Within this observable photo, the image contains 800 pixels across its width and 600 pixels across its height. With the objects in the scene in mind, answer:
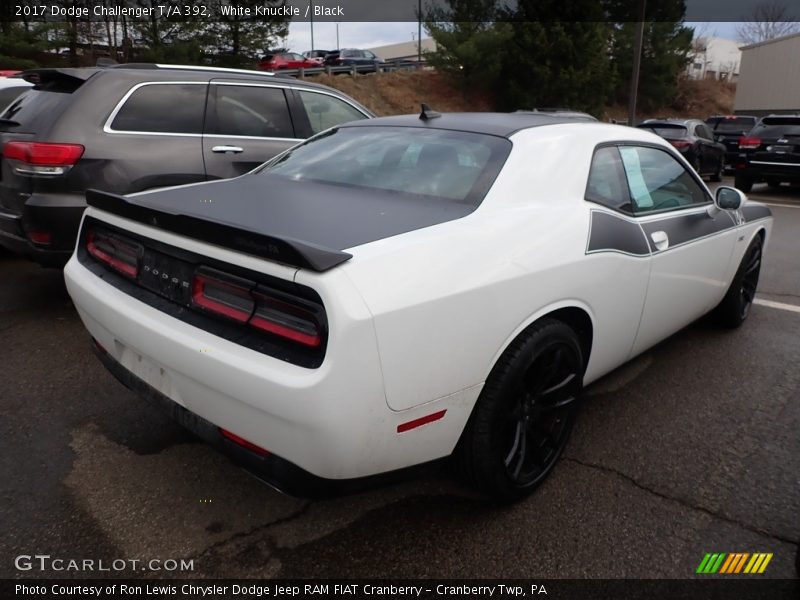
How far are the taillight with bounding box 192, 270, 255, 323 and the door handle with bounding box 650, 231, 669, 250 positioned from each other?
1985mm

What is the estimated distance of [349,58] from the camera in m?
38.5

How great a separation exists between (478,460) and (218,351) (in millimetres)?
959

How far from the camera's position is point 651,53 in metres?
38.4

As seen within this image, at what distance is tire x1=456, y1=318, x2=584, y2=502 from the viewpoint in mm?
2094

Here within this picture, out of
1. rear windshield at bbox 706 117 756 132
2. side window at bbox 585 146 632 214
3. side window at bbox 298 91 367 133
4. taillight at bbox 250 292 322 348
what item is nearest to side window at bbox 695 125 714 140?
rear windshield at bbox 706 117 756 132

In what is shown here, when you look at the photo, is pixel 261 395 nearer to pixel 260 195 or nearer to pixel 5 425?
pixel 260 195

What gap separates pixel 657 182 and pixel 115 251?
2.71m

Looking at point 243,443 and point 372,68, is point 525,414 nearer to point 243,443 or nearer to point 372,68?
point 243,443

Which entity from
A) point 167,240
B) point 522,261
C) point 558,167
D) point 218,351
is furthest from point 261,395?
point 558,167

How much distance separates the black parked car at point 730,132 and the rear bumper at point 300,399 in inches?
679

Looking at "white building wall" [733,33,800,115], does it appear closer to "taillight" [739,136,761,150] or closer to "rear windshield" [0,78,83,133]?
"taillight" [739,136,761,150]

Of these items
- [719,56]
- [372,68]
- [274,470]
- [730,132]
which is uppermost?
[719,56]

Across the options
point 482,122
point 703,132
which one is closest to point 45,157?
point 482,122

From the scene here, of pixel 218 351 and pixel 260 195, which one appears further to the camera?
pixel 260 195
